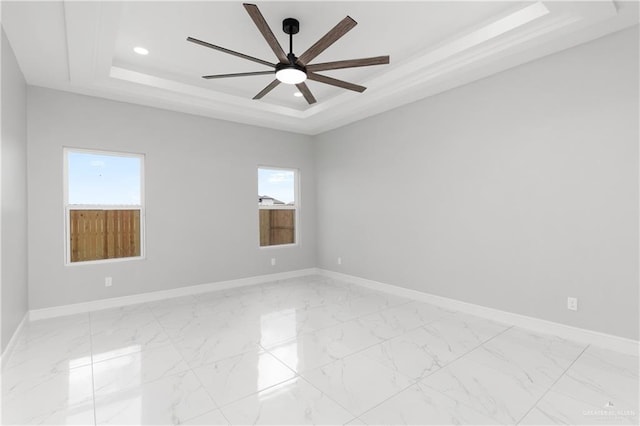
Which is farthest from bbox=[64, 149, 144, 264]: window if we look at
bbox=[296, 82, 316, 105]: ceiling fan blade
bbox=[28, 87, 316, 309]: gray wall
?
bbox=[296, 82, 316, 105]: ceiling fan blade

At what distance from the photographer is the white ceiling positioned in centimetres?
255

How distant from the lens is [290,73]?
281cm

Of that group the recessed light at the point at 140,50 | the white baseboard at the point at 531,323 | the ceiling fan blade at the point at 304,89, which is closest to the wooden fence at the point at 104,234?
the recessed light at the point at 140,50

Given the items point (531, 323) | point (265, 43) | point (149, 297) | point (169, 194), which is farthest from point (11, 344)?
point (531, 323)

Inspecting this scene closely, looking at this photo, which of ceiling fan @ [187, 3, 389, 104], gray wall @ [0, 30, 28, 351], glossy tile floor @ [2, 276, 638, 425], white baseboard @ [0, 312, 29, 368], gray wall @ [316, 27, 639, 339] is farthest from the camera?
gray wall @ [316, 27, 639, 339]

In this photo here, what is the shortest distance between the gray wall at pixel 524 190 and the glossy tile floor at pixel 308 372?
0.48 m

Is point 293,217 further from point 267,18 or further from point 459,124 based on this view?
point 267,18

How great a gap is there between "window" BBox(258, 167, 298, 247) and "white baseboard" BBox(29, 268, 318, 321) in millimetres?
606

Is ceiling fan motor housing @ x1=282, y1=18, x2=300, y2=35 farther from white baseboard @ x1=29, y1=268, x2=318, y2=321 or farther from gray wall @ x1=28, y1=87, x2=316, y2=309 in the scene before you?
white baseboard @ x1=29, y1=268, x2=318, y2=321

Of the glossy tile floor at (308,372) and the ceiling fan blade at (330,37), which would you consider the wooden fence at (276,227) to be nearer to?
the glossy tile floor at (308,372)

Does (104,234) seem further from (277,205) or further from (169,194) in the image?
(277,205)

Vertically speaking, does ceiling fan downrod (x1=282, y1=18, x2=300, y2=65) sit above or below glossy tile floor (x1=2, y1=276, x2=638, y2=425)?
above

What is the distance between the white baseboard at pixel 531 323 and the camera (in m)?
2.70

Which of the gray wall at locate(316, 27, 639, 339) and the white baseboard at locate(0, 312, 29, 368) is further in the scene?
the gray wall at locate(316, 27, 639, 339)
